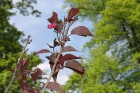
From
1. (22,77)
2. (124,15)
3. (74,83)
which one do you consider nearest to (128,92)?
(74,83)

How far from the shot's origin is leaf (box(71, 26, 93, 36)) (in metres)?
1.64

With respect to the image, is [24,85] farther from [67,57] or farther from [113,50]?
[113,50]

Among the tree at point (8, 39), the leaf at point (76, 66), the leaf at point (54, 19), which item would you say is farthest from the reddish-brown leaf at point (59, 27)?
the tree at point (8, 39)

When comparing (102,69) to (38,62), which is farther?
(38,62)

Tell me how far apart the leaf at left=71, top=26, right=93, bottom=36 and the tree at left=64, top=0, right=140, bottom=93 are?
14176mm

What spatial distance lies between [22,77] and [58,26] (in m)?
0.28

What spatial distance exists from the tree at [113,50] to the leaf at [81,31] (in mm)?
14176

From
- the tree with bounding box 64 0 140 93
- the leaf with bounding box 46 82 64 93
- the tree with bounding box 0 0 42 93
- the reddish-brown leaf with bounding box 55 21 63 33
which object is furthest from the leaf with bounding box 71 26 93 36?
the tree with bounding box 0 0 42 93

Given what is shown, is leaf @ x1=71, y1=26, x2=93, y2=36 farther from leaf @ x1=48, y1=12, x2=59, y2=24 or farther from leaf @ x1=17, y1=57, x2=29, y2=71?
leaf @ x1=17, y1=57, x2=29, y2=71

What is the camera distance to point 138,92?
1562 centimetres

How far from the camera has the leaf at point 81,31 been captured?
164cm

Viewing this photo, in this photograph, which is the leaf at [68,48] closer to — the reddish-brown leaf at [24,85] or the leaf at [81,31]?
the leaf at [81,31]

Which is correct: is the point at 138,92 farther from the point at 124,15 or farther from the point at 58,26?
the point at 58,26

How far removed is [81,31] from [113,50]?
17.6 meters
